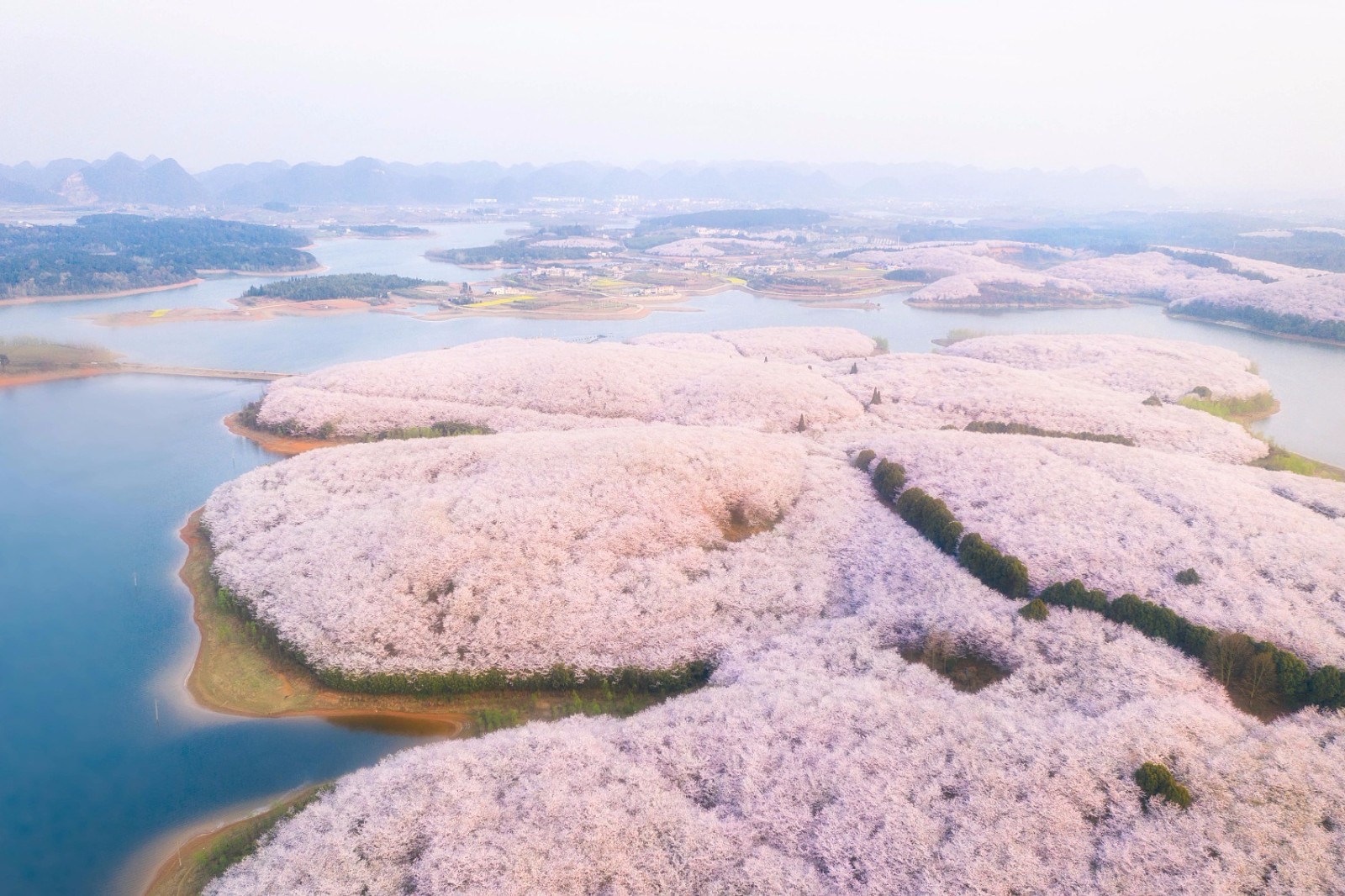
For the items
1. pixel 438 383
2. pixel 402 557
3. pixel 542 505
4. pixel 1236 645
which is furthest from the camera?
pixel 438 383

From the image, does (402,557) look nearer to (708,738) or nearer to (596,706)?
(596,706)

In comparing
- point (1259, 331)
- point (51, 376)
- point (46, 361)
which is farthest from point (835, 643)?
point (1259, 331)

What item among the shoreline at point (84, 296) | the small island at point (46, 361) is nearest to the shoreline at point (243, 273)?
the shoreline at point (84, 296)

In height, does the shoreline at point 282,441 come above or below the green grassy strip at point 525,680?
above

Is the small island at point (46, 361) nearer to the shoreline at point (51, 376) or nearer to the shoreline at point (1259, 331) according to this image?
the shoreline at point (51, 376)

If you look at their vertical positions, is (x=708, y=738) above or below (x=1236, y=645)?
below

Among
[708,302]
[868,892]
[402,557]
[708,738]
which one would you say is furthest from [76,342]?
[868,892]

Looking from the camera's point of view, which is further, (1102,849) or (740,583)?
(740,583)

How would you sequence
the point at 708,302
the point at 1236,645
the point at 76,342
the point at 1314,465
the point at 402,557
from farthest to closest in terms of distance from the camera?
the point at 708,302, the point at 76,342, the point at 1314,465, the point at 402,557, the point at 1236,645
